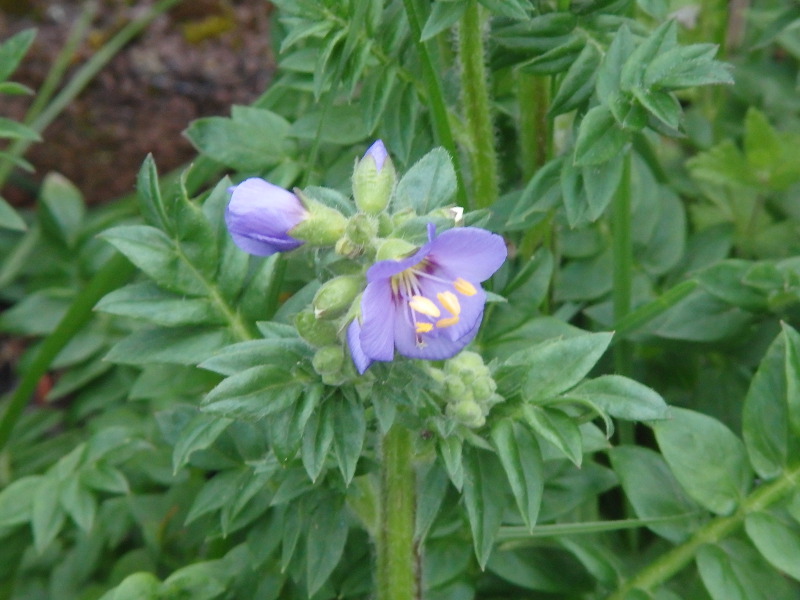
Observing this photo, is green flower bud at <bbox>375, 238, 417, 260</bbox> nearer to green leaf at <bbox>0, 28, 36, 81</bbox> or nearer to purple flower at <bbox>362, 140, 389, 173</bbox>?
purple flower at <bbox>362, 140, 389, 173</bbox>

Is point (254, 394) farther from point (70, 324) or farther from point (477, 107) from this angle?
point (70, 324)

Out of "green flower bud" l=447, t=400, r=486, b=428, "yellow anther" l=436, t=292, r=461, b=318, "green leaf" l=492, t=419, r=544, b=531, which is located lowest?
"green leaf" l=492, t=419, r=544, b=531

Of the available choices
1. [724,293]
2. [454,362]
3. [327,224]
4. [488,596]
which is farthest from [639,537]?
[327,224]

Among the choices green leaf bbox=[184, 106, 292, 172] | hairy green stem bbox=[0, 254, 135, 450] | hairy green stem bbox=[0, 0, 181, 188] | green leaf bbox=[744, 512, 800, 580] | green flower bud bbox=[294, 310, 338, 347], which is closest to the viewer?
green flower bud bbox=[294, 310, 338, 347]

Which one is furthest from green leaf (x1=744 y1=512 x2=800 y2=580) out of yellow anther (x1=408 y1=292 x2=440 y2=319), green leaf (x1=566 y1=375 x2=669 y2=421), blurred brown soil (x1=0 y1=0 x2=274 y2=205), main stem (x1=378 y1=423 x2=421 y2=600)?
blurred brown soil (x1=0 y1=0 x2=274 y2=205)

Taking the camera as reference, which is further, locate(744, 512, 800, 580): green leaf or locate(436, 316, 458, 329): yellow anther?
locate(744, 512, 800, 580): green leaf

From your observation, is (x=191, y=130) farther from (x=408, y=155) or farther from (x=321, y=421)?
(x=321, y=421)
